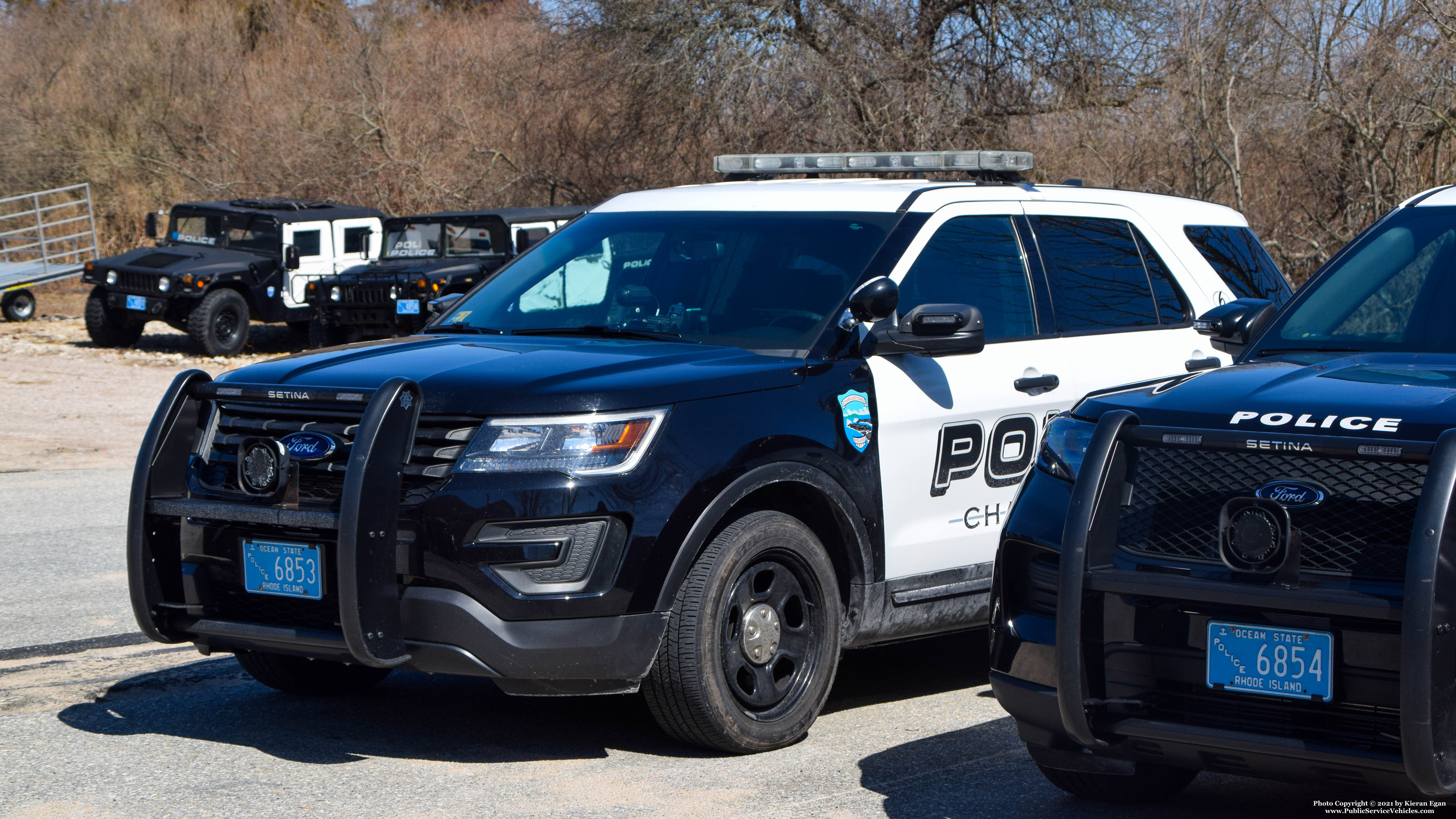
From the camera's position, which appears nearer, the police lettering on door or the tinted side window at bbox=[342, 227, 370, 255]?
the police lettering on door

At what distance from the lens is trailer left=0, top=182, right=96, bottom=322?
24.7 metres

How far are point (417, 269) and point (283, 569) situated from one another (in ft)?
50.1

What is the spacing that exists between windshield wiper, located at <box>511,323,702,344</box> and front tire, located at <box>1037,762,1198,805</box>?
6.46 ft

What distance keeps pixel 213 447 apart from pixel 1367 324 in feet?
11.8

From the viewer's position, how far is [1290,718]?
3.59m

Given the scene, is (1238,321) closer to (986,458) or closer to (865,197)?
(986,458)

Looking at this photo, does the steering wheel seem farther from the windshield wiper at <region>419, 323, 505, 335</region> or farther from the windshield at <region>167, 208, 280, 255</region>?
the windshield at <region>167, 208, 280, 255</region>

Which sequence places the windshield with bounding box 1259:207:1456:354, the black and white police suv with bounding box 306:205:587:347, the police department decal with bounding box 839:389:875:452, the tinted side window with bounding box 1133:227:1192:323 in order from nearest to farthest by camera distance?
the windshield with bounding box 1259:207:1456:354 → the police department decal with bounding box 839:389:875:452 → the tinted side window with bounding box 1133:227:1192:323 → the black and white police suv with bounding box 306:205:587:347

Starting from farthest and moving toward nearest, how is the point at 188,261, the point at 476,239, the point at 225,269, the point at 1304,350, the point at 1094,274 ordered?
1. the point at 188,261
2. the point at 225,269
3. the point at 476,239
4. the point at 1094,274
5. the point at 1304,350

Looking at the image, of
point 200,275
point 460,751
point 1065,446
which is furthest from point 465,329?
point 200,275

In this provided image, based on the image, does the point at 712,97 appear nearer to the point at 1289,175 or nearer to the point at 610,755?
the point at 1289,175

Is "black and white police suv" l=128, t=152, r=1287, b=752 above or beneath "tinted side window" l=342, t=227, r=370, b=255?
beneath

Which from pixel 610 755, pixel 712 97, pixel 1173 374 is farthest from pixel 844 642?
pixel 712 97

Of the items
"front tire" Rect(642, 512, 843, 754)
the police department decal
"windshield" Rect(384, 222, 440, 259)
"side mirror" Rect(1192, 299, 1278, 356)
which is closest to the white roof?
the police department decal
